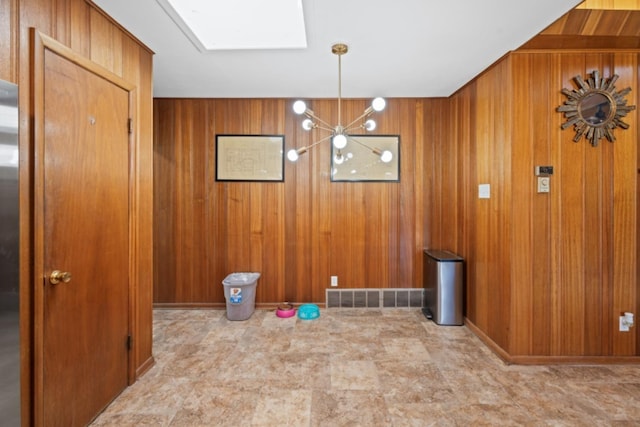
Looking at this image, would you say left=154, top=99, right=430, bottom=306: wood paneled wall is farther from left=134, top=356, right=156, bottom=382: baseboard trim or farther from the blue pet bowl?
left=134, top=356, right=156, bottom=382: baseboard trim

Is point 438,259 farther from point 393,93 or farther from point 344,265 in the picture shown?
point 393,93

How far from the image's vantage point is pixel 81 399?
72.5 inches

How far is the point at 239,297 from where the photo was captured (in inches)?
138

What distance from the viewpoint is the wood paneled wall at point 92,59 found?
1.46 m

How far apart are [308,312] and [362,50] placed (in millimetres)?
2790

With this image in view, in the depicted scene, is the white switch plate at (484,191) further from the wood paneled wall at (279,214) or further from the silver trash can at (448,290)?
the wood paneled wall at (279,214)

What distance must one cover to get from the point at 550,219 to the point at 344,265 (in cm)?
220

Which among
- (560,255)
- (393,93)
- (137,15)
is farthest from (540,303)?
(137,15)

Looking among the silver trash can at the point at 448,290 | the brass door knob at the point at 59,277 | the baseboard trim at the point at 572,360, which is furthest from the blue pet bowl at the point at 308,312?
the brass door knob at the point at 59,277

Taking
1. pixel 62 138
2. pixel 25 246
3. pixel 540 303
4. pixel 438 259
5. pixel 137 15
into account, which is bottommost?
pixel 540 303

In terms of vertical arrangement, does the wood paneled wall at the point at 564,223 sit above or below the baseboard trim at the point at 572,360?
above

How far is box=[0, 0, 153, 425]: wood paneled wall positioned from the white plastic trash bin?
41.4 inches

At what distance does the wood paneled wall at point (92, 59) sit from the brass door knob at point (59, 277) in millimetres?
83

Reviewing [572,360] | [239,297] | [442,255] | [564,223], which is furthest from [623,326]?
[239,297]
